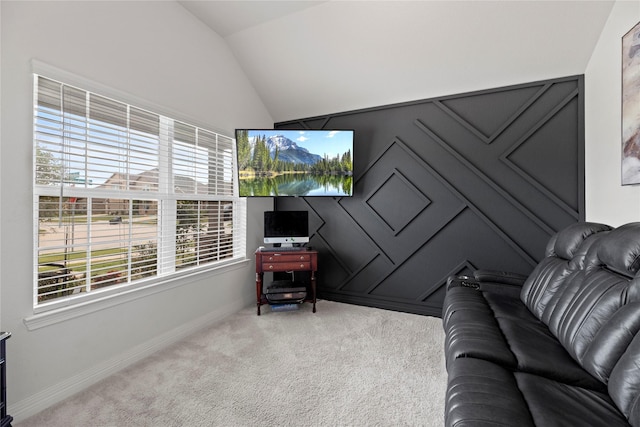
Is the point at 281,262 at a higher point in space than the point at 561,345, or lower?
higher

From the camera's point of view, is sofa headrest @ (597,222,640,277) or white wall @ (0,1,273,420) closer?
sofa headrest @ (597,222,640,277)

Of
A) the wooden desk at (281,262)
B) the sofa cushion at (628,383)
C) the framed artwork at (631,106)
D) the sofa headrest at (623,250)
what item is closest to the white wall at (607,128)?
the framed artwork at (631,106)

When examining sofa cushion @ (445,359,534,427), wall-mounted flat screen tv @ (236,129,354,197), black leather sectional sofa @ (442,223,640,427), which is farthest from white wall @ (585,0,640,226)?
wall-mounted flat screen tv @ (236,129,354,197)

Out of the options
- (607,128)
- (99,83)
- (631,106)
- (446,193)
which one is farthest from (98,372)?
(607,128)

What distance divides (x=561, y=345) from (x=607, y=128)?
5.77ft

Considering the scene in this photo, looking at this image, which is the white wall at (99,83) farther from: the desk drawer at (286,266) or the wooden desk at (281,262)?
the desk drawer at (286,266)

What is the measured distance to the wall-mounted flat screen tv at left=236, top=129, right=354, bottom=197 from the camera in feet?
10.3

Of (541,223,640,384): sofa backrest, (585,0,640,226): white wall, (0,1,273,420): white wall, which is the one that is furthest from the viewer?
(585,0,640,226): white wall

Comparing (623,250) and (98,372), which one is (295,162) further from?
(623,250)

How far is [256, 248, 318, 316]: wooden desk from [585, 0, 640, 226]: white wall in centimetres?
254

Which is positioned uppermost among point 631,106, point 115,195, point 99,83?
point 99,83

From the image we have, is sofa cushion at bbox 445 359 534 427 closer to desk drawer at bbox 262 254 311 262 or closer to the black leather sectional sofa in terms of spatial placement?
the black leather sectional sofa

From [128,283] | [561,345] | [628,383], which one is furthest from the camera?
[128,283]

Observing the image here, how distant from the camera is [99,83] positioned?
194 cm
